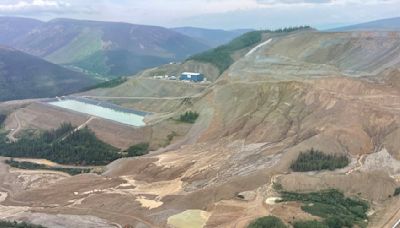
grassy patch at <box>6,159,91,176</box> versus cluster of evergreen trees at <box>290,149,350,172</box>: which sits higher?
cluster of evergreen trees at <box>290,149,350,172</box>

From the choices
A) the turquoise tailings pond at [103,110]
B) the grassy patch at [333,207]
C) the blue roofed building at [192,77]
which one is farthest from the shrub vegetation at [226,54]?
the grassy patch at [333,207]

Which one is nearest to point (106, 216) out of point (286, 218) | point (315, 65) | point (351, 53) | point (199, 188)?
point (199, 188)

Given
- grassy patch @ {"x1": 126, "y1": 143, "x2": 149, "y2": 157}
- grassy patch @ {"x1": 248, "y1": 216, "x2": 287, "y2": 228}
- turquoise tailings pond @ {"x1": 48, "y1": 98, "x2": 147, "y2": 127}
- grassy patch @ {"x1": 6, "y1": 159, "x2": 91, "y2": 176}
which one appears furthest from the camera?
turquoise tailings pond @ {"x1": 48, "y1": 98, "x2": 147, "y2": 127}

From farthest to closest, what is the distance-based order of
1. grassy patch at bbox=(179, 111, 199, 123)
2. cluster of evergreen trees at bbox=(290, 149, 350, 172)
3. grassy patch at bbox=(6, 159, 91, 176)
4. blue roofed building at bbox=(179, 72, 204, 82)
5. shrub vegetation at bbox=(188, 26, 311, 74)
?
shrub vegetation at bbox=(188, 26, 311, 74)
blue roofed building at bbox=(179, 72, 204, 82)
grassy patch at bbox=(179, 111, 199, 123)
grassy patch at bbox=(6, 159, 91, 176)
cluster of evergreen trees at bbox=(290, 149, 350, 172)

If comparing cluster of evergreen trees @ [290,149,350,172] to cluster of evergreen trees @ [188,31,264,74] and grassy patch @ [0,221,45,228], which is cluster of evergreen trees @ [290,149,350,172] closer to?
grassy patch @ [0,221,45,228]

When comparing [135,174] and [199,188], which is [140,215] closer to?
[199,188]

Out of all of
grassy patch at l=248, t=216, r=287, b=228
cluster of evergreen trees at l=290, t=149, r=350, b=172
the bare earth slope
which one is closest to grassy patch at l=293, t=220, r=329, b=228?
grassy patch at l=248, t=216, r=287, b=228
